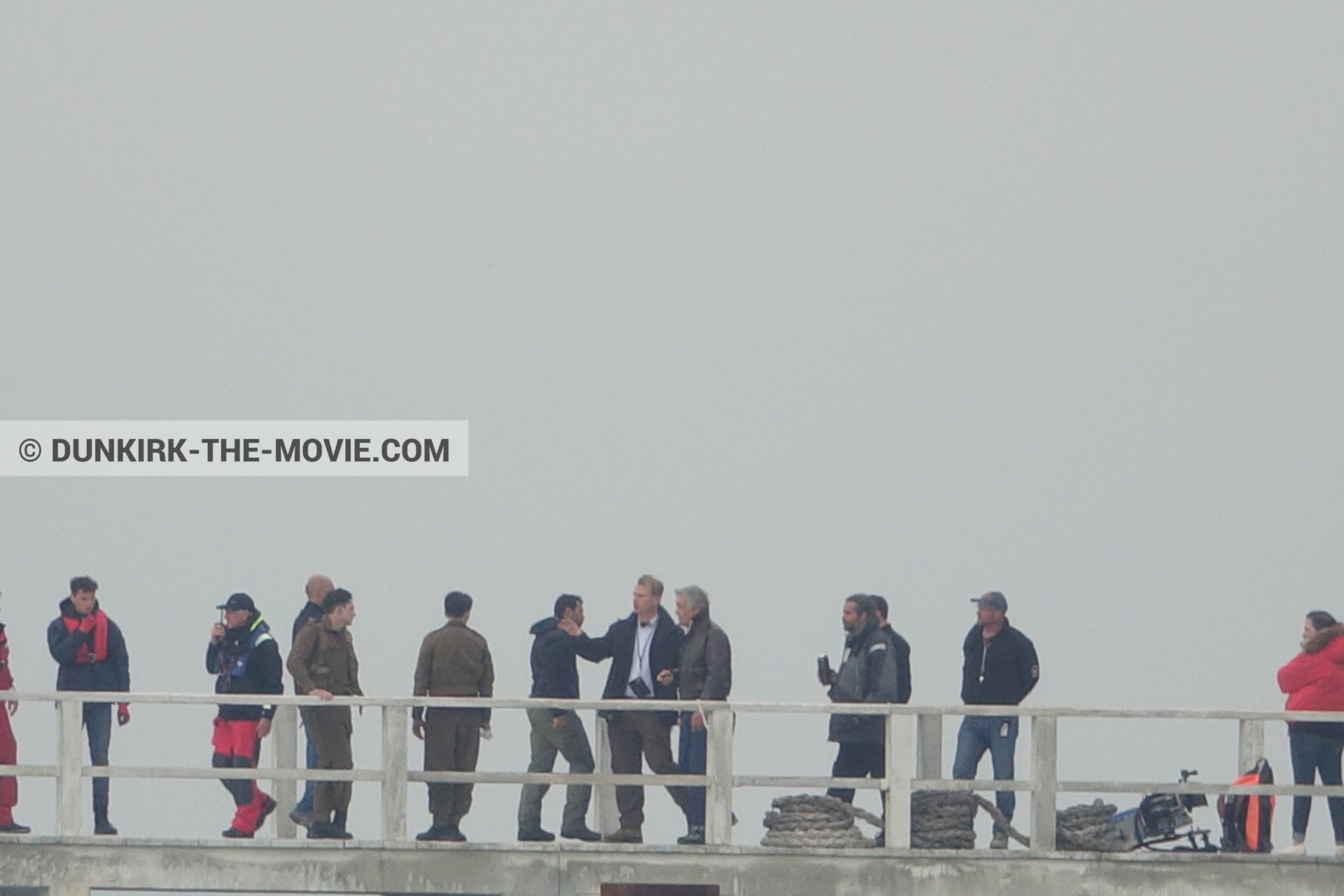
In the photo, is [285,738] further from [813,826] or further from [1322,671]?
[1322,671]

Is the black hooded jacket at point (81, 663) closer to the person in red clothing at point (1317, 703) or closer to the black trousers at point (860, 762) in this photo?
the black trousers at point (860, 762)

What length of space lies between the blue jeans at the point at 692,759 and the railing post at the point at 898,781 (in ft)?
4.48

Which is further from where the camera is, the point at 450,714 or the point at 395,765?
the point at 450,714

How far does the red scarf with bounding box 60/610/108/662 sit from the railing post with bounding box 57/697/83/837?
0.75 meters

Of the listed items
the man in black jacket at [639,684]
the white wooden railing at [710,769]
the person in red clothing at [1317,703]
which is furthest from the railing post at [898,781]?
the person in red clothing at [1317,703]

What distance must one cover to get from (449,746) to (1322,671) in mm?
6538

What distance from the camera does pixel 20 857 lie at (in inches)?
792

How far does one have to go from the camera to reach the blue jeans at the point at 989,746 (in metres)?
20.5

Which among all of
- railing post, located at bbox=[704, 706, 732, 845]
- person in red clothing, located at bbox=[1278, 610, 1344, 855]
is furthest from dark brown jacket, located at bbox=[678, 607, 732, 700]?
person in red clothing, located at bbox=[1278, 610, 1344, 855]

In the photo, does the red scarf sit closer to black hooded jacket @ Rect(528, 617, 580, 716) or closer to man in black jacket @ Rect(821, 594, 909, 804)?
black hooded jacket @ Rect(528, 617, 580, 716)

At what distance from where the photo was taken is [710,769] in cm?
2000

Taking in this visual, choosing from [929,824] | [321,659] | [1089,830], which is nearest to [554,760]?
[321,659]

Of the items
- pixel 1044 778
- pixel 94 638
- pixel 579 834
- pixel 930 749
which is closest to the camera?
pixel 1044 778

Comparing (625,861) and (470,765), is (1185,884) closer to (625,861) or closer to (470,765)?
(625,861)
